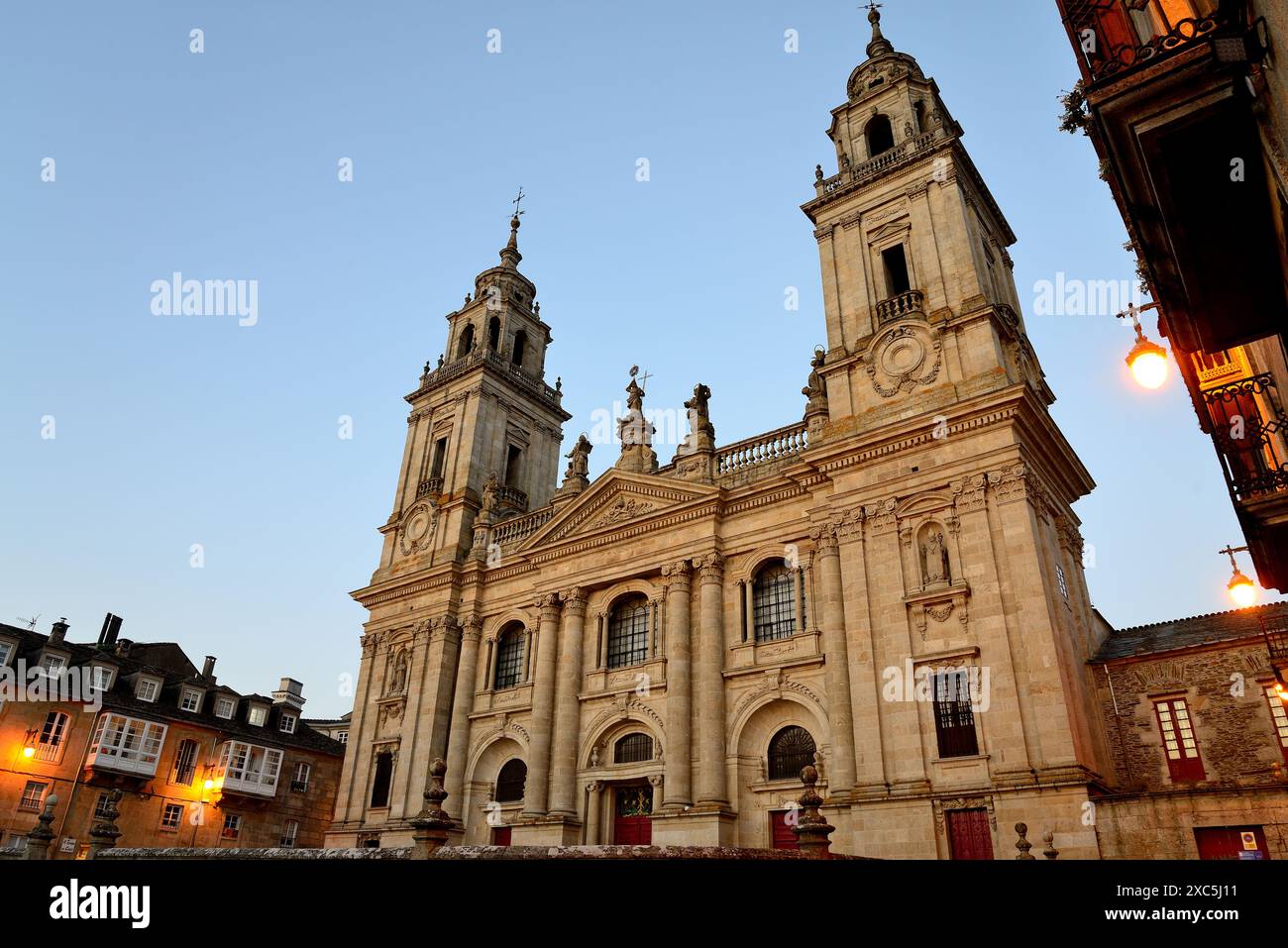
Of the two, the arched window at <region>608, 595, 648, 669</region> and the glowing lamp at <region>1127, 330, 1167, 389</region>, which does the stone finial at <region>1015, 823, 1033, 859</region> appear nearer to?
the glowing lamp at <region>1127, 330, 1167, 389</region>

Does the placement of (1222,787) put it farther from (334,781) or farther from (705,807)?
(334,781)

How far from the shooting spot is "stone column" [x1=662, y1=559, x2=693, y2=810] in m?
24.3

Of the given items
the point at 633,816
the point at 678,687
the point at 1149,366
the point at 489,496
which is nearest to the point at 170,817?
the point at 489,496

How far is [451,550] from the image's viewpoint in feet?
113

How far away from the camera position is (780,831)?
22969 millimetres

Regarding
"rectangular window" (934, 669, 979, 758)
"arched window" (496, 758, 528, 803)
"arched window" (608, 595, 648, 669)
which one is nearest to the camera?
"rectangular window" (934, 669, 979, 758)

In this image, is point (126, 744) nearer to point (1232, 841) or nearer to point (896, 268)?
point (896, 268)

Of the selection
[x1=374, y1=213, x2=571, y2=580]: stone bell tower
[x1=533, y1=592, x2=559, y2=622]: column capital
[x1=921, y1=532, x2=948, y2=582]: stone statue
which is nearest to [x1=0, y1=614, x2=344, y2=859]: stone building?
[x1=374, y1=213, x2=571, y2=580]: stone bell tower

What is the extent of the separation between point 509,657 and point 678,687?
9.12 m

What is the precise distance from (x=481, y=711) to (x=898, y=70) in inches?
1126

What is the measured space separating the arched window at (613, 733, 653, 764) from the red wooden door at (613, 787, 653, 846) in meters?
0.89

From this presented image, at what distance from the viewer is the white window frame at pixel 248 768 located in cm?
4200
